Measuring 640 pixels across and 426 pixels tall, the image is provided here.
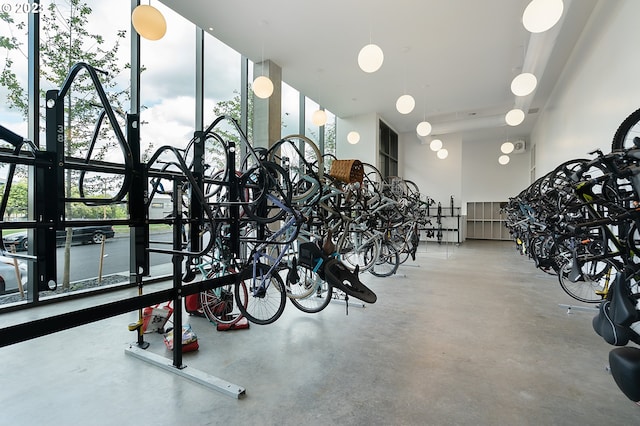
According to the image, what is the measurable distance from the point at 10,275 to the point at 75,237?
704 millimetres

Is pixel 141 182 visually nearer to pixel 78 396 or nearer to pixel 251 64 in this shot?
pixel 78 396

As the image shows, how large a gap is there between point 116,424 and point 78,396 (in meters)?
0.47

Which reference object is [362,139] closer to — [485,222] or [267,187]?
[485,222]

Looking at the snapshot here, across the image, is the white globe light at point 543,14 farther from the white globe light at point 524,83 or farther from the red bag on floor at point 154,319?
the red bag on floor at point 154,319

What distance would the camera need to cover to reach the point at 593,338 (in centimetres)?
273

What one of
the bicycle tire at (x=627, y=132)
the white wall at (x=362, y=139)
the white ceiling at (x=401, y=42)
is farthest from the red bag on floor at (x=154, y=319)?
the white wall at (x=362, y=139)

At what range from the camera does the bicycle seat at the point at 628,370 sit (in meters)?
1.29

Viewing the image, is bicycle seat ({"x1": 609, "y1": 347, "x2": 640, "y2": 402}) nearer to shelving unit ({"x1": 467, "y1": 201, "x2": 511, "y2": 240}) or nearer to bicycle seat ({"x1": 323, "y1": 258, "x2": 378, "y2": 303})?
bicycle seat ({"x1": 323, "y1": 258, "x2": 378, "y2": 303})

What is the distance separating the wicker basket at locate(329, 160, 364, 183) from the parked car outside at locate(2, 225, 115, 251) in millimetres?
2169

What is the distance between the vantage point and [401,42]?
517 cm

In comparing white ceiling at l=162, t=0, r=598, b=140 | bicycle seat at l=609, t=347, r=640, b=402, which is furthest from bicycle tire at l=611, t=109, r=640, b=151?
bicycle seat at l=609, t=347, r=640, b=402

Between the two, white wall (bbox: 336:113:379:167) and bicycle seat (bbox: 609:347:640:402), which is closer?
bicycle seat (bbox: 609:347:640:402)

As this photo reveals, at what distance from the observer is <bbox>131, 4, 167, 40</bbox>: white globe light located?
9.64ft

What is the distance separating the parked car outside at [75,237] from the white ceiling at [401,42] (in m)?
3.32
